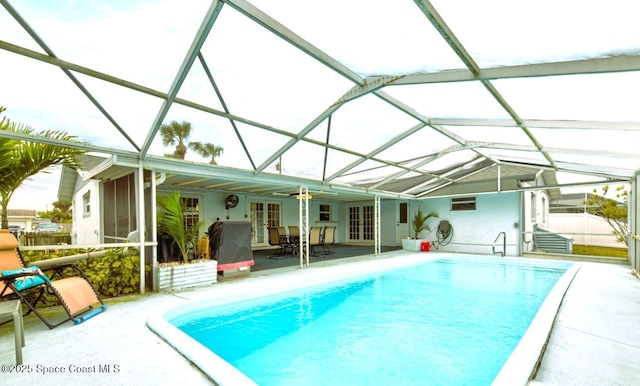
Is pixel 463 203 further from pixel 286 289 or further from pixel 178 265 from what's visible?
pixel 178 265

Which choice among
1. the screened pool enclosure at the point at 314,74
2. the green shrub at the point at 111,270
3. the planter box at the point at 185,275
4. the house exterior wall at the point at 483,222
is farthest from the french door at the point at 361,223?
the green shrub at the point at 111,270

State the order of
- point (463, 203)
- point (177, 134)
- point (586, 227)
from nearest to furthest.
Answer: point (177, 134)
point (463, 203)
point (586, 227)

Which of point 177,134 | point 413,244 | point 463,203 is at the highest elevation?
point 177,134

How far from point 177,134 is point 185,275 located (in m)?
2.36

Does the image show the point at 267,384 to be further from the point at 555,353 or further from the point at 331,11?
Result: the point at 331,11

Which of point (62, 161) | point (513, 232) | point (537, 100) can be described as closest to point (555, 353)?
point (537, 100)

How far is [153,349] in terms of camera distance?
279cm

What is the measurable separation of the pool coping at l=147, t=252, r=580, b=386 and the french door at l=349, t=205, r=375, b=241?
5846mm

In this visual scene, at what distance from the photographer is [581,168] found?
7.88 metres

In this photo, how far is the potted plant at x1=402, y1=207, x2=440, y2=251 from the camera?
38.4ft

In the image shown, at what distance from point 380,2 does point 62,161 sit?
5454 mm

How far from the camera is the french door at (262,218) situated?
11.8 m

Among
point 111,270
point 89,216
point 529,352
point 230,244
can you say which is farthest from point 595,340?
point 89,216

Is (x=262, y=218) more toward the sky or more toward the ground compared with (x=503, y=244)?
more toward the sky
